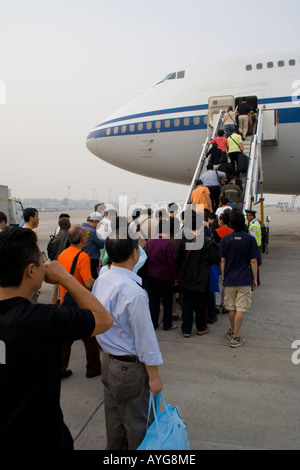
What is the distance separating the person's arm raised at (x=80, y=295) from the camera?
4.89 ft

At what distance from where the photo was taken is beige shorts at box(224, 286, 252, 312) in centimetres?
441

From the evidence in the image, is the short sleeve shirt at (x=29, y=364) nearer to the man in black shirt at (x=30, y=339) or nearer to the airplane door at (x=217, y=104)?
the man in black shirt at (x=30, y=339)

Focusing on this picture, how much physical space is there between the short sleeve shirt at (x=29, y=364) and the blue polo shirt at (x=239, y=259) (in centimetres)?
331

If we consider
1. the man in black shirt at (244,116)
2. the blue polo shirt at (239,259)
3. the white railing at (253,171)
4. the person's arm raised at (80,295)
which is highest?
the man in black shirt at (244,116)

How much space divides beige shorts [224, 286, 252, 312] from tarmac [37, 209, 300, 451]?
494mm

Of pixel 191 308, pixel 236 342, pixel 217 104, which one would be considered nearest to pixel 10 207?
pixel 217 104

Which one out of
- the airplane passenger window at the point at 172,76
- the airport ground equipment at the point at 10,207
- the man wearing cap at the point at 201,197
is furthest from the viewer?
the airport ground equipment at the point at 10,207

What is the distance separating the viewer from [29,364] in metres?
1.37

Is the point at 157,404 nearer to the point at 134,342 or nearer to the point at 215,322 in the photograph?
the point at 134,342

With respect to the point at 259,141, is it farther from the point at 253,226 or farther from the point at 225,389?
the point at 225,389

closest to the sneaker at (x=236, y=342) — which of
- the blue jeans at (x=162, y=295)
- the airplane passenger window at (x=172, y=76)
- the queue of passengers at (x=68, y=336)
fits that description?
the blue jeans at (x=162, y=295)

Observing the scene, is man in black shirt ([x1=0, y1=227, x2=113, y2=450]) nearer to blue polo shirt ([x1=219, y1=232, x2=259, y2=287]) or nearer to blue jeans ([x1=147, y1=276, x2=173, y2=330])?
blue polo shirt ([x1=219, y1=232, x2=259, y2=287])

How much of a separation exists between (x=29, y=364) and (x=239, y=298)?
139 inches
